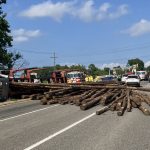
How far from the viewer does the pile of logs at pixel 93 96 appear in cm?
2230

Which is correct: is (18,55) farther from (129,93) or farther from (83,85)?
(129,93)

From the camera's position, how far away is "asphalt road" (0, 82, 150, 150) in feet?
38.4

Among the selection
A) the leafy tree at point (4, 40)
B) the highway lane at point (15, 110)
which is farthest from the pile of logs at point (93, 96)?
the leafy tree at point (4, 40)

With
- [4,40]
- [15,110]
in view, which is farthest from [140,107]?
[4,40]

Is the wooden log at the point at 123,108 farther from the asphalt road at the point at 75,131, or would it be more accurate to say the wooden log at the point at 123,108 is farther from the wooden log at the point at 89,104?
the wooden log at the point at 89,104

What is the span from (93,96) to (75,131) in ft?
38.3

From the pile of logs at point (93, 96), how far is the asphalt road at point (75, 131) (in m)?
1.89

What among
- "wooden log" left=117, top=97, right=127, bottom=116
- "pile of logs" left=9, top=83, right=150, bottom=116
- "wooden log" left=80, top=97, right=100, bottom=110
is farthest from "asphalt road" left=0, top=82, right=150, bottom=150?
"wooden log" left=80, top=97, right=100, bottom=110

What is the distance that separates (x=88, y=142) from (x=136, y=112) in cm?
883

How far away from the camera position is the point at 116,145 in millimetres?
11555

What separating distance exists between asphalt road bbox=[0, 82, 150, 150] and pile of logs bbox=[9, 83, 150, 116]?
1893 millimetres

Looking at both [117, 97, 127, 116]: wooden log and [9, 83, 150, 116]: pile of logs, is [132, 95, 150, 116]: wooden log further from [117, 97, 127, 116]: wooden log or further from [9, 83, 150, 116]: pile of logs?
[117, 97, 127, 116]: wooden log

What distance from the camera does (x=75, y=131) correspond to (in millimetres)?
14320

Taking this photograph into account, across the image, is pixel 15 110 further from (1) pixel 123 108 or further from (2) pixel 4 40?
(2) pixel 4 40
